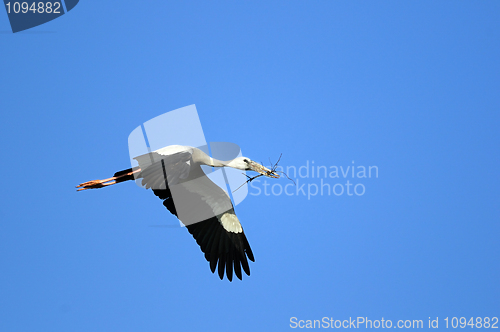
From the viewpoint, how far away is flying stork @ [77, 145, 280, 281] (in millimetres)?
7661

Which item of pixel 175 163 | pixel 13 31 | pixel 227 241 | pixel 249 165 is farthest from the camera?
pixel 227 241

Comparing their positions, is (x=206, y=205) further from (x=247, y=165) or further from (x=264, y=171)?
(x=264, y=171)

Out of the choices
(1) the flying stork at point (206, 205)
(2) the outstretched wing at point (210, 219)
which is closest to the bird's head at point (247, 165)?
(1) the flying stork at point (206, 205)

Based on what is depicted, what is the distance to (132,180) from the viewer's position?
7.80m

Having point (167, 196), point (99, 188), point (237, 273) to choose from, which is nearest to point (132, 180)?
point (99, 188)

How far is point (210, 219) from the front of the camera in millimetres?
9023

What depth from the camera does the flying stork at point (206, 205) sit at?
25.1ft

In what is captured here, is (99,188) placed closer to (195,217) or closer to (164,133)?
(164,133)

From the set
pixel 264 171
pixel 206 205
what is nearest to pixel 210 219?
pixel 206 205

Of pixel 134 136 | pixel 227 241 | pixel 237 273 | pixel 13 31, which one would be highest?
pixel 13 31

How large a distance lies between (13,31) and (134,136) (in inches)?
114

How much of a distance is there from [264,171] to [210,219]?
1.95 meters

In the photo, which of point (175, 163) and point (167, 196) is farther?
point (167, 196)

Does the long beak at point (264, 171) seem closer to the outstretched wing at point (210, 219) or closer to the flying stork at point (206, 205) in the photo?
the flying stork at point (206, 205)
